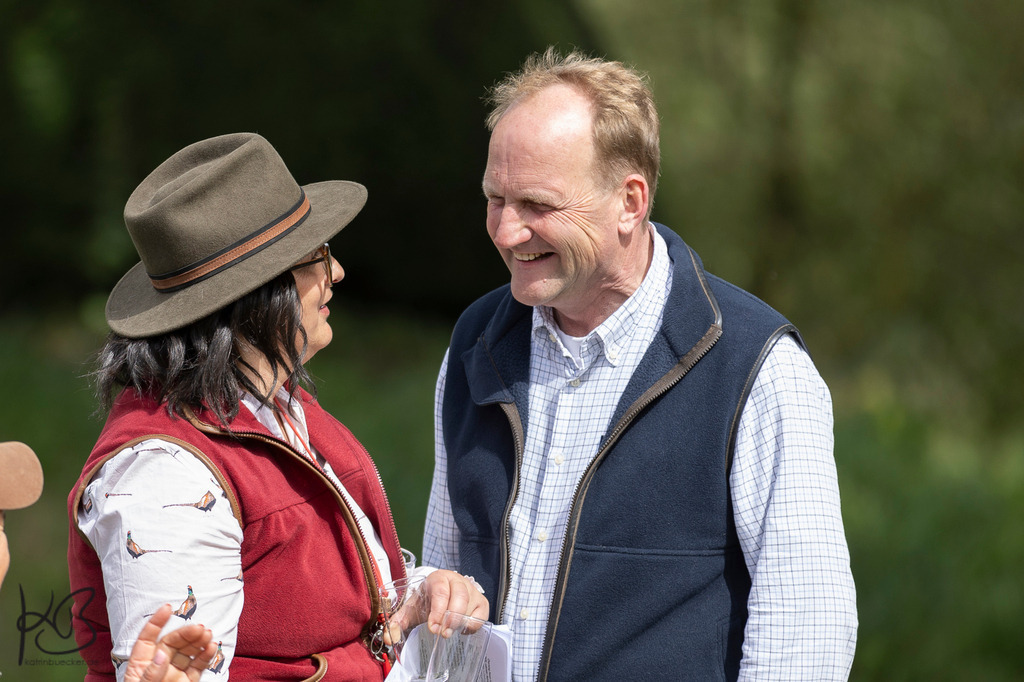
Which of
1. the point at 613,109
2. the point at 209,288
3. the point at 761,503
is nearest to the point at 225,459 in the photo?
the point at 209,288

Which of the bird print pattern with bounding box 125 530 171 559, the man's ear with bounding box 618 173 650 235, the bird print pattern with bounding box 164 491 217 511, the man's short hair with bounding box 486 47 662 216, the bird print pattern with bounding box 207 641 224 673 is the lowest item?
the bird print pattern with bounding box 207 641 224 673

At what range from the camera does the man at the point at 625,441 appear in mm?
1777

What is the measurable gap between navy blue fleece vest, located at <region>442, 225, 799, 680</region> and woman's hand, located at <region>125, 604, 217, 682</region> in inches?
30.4

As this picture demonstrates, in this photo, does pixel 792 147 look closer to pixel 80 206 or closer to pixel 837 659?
pixel 837 659

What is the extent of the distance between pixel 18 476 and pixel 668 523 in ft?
3.73

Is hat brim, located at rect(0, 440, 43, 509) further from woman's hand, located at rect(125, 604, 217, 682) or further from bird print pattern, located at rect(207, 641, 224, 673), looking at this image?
bird print pattern, located at rect(207, 641, 224, 673)

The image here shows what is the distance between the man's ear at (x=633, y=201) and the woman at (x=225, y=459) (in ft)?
1.94

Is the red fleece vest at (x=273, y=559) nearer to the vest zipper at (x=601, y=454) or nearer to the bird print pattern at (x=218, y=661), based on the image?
the bird print pattern at (x=218, y=661)

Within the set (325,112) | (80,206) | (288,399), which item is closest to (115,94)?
(80,206)

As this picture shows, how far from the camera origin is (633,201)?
210 cm

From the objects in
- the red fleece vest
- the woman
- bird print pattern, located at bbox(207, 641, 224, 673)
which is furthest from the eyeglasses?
bird print pattern, located at bbox(207, 641, 224, 673)

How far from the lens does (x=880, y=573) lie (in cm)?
416

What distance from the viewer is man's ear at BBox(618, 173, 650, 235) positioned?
207cm

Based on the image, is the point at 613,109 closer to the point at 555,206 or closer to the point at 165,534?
the point at 555,206
